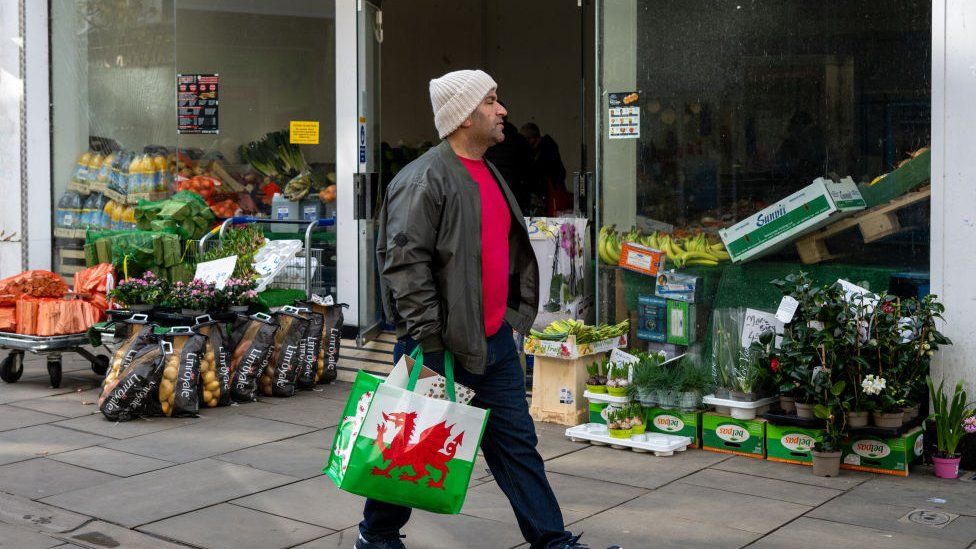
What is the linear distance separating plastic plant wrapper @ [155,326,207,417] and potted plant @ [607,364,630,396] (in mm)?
2711

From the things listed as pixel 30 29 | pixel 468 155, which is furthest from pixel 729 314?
pixel 30 29

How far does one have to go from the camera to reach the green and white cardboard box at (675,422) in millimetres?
6848

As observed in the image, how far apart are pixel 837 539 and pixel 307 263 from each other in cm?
511

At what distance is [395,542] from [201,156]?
7.09 m

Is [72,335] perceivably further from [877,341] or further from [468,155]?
[877,341]

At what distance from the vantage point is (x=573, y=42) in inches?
573

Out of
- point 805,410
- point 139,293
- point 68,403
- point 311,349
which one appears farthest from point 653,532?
point 68,403

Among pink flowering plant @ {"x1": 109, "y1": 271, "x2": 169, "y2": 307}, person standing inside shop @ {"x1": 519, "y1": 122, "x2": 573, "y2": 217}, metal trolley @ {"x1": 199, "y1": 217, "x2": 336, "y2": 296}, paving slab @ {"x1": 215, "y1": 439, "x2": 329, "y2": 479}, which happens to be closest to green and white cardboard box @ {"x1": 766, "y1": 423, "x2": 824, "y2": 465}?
paving slab @ {"x1": 215, "y1": 439, "x2": 329, "y2": 479}

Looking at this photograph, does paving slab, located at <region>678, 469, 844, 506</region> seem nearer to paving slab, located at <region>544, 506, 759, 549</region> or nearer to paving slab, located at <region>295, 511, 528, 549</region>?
paving slab, located at <region>544, 506, 759, 549</region>

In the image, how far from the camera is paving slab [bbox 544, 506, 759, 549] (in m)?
5.13

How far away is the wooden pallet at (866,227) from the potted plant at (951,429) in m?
1.00

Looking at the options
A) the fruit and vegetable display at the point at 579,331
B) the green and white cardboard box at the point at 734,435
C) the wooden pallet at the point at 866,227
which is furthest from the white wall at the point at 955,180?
the fruit and vegetable display at the point at 579,331

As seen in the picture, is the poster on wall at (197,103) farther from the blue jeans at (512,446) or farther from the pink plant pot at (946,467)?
the pink plant pot at (946,467)

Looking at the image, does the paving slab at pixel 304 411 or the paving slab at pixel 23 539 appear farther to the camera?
the paving slab at pixel 304 411
